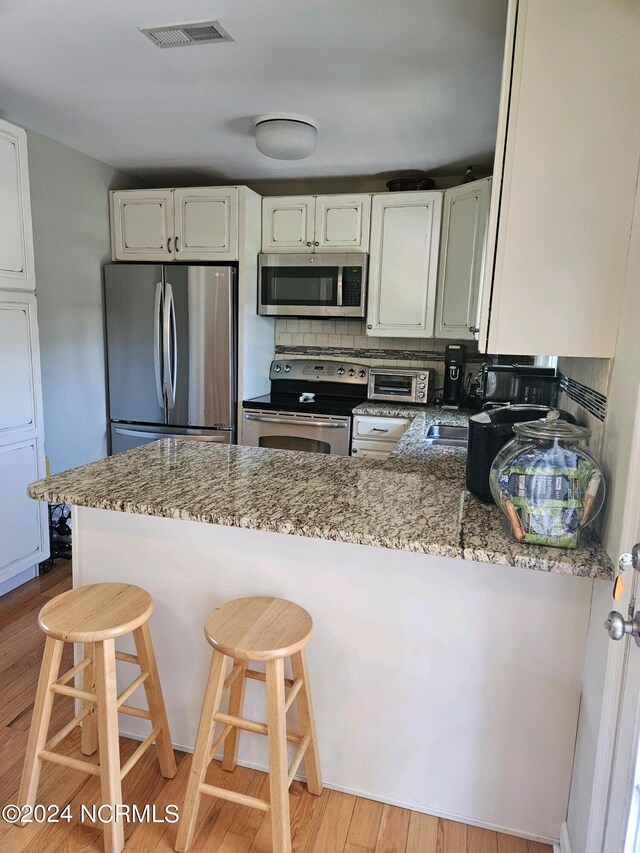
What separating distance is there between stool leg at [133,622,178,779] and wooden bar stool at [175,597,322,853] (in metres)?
0.21

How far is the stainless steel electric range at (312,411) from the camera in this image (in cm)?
345

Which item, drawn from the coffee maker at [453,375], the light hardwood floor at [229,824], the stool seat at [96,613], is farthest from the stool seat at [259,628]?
the coffee maker at [453,375]

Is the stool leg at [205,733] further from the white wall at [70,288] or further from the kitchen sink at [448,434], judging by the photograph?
the white wall at [70,288]

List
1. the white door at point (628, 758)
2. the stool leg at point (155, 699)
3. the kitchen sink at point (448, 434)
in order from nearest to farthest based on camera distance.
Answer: the white door at point (628, 758) → the stool leg at point (155, 699) → the kitchen sink at point (448, 434)

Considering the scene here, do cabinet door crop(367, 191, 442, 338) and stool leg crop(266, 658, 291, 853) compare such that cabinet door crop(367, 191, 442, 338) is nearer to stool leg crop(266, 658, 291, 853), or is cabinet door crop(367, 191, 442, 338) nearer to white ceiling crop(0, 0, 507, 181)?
white ceiling crop(0, 0, 507, 181)

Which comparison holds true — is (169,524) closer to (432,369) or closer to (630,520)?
(630,520)

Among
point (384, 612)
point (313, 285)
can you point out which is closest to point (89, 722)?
point (384, 612)

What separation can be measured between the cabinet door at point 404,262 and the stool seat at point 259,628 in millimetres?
2508

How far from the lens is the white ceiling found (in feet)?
5.95

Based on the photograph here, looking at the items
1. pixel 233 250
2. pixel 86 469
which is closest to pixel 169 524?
pixel 86 469

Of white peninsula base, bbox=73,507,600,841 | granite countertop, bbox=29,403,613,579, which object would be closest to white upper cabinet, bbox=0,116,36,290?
granite countertop, bbox=29,403,613,579

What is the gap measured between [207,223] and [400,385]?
168 centimetres

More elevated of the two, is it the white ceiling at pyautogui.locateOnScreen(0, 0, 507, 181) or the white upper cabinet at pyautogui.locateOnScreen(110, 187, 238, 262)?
the white ceiling at pyautogui.locateOnScreen(0, 0, 507, 181)

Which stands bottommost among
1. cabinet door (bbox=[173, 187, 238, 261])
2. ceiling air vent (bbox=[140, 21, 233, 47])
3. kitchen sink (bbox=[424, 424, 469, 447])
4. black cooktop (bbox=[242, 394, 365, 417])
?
kitchen sink (bbox=[424, 424, 469, 447])
